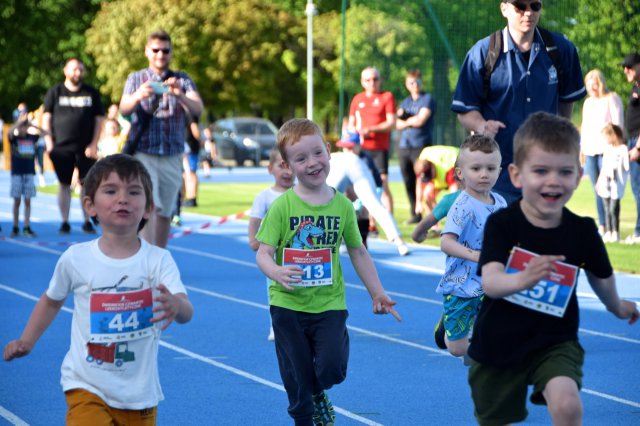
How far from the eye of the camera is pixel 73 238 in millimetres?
17188

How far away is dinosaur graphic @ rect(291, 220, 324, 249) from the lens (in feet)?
19.1

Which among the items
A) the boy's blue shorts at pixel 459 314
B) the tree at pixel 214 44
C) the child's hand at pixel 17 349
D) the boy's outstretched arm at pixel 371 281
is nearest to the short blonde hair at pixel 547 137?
the boy's outstretched arm at pixel 371 281

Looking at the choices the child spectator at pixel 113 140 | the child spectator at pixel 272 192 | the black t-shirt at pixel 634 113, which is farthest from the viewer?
the child spectator at pixel 113 140

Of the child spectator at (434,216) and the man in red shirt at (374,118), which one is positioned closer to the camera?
the child spectator at (434,216)

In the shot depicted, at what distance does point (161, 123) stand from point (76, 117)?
5.25m

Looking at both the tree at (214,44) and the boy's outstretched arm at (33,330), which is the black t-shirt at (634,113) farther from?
the tree at (214,44)

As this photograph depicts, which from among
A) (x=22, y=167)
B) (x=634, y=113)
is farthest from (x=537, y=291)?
(x=22, y=167)

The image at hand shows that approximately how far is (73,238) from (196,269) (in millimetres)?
3996

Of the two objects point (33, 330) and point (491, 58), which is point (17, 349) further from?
point (491, 58)

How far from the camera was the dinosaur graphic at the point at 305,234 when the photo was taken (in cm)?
583

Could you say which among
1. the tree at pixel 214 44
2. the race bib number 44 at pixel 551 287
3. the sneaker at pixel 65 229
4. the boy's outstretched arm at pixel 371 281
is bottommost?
the sneaker at pixel 65 229

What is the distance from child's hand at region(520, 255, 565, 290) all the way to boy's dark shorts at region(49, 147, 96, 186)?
41.2ft

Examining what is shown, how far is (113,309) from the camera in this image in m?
4.56

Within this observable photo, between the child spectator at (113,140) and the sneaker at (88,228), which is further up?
the child spectator at (113,140)
